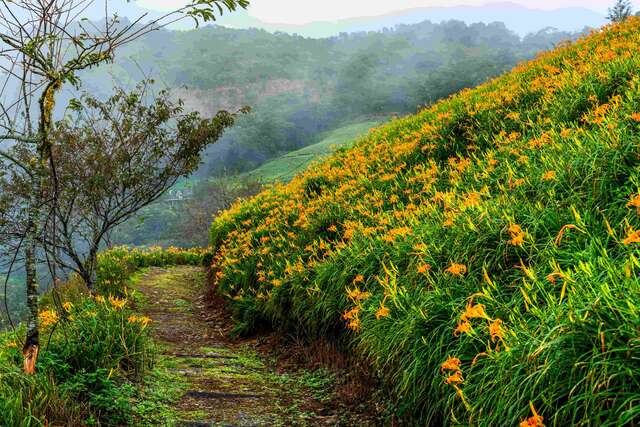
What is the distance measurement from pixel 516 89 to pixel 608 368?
25.0ft

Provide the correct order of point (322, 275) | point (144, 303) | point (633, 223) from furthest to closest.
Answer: point (144, 303), point (322, 275), point (633, 223)

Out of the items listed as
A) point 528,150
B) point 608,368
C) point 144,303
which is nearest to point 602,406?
point 608,368

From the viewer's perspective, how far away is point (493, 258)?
13.3 feet

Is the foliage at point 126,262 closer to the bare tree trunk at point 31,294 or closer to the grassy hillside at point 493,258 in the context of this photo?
the grassy hillside at point 493,258

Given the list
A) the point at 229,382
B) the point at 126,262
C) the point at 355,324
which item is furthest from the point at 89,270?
the point at 355,324

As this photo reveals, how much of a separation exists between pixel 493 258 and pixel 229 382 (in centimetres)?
313

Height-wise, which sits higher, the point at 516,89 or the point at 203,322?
the point at 516,89

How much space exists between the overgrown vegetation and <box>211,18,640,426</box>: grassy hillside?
2.01 m

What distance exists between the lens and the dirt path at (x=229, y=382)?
4.44 m

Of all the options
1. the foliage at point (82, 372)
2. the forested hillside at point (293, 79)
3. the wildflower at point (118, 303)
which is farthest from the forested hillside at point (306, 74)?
the foliage at point (82, 372)

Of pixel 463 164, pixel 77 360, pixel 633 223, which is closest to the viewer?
pixel 633 223

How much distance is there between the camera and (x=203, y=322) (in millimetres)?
8969

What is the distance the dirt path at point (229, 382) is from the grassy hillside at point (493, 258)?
0.60m

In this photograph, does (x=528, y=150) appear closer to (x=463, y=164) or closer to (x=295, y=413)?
(x=463, y=164)
